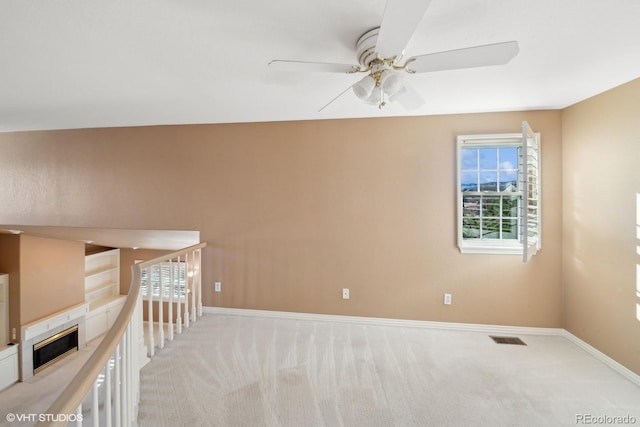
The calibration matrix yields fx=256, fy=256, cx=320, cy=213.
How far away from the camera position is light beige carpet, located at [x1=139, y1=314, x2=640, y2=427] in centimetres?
171

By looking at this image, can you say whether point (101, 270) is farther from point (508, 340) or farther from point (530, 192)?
point (530, 192)

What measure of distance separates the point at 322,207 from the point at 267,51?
69.9 inches

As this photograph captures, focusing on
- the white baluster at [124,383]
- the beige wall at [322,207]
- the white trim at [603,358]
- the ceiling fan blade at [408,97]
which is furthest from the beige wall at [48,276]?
the white trim at [603,358]

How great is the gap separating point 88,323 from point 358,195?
6.77 m

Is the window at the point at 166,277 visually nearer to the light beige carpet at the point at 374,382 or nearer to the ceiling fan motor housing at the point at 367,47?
the light beige carpet at the point at 374,382

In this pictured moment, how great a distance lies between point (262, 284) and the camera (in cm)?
323

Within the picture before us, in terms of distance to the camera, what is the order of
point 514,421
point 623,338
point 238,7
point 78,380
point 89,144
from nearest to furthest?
point 78,380 → point 238,7 → point 514,421 → point 623,338 → point 89,144

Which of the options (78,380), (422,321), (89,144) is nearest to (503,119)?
(422,321)

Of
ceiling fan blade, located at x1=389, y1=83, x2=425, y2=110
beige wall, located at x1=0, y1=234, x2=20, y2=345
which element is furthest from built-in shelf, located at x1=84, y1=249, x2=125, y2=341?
ceiling fan blade, located at x1=389, y1=83, x2=425, y2=110

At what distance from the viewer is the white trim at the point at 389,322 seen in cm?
281

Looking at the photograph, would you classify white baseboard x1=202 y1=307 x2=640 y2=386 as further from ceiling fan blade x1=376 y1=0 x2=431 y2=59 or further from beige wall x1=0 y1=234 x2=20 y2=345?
beige wall x1=0 y1=234 x2=20 y2=345

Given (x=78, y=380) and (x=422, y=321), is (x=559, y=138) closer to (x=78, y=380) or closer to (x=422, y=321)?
(x=422, y=321)

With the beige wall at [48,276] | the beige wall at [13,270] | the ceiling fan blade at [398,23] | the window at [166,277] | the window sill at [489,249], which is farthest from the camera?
the beige wall at [48,276]

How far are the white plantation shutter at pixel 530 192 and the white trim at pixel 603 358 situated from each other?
37.5 inches
